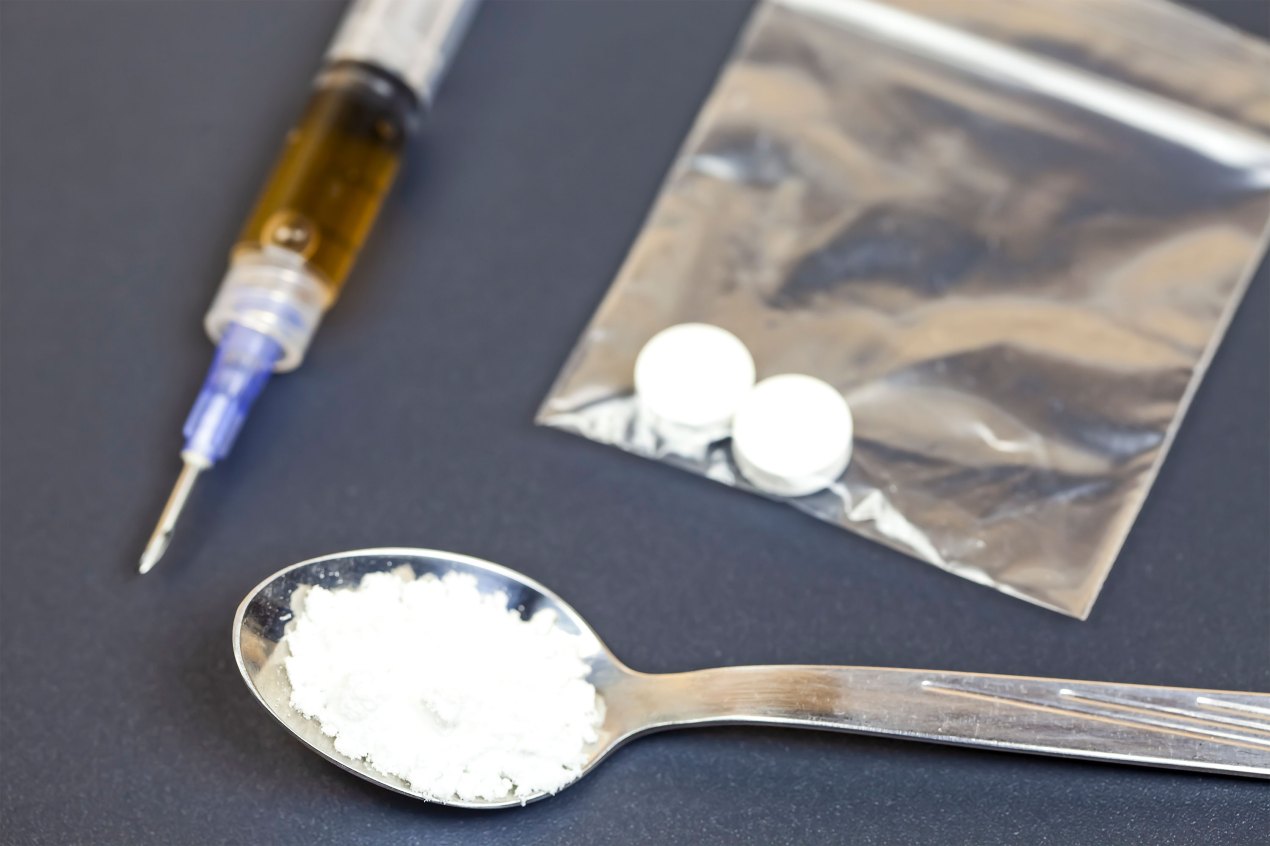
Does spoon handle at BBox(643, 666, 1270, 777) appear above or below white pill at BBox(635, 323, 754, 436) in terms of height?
below

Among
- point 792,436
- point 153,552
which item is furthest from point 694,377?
point 153,552

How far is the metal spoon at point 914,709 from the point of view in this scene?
0.62 meters

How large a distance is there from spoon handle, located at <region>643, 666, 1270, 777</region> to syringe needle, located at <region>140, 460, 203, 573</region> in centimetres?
31

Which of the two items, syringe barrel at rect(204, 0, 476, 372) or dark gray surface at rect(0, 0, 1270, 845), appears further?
syringe barrel at rect(204, 0, 476, 372)

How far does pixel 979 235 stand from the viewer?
836mm

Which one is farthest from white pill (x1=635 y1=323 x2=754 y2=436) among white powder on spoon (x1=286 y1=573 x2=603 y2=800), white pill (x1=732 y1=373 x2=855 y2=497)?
white powder on spoon (x1=286 y1=573 x2=603 y2=800)

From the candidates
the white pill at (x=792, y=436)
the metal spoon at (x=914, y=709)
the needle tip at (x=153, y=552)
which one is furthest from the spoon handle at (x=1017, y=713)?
the needle tip at (x=153, y=552)

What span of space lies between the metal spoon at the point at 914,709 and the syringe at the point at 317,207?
0.13 m

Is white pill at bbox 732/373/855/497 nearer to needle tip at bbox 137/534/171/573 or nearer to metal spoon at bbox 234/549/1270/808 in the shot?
metal spoon at bbox 234/549/1270/808

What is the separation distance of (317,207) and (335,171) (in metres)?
0.03

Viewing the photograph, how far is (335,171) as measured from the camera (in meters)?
0.83

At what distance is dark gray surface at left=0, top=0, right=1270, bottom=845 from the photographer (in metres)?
0.65

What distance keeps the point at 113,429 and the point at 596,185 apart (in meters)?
0.36

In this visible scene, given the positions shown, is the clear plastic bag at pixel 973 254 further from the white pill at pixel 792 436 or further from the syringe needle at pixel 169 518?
the syringe needle at pixel 169 518
